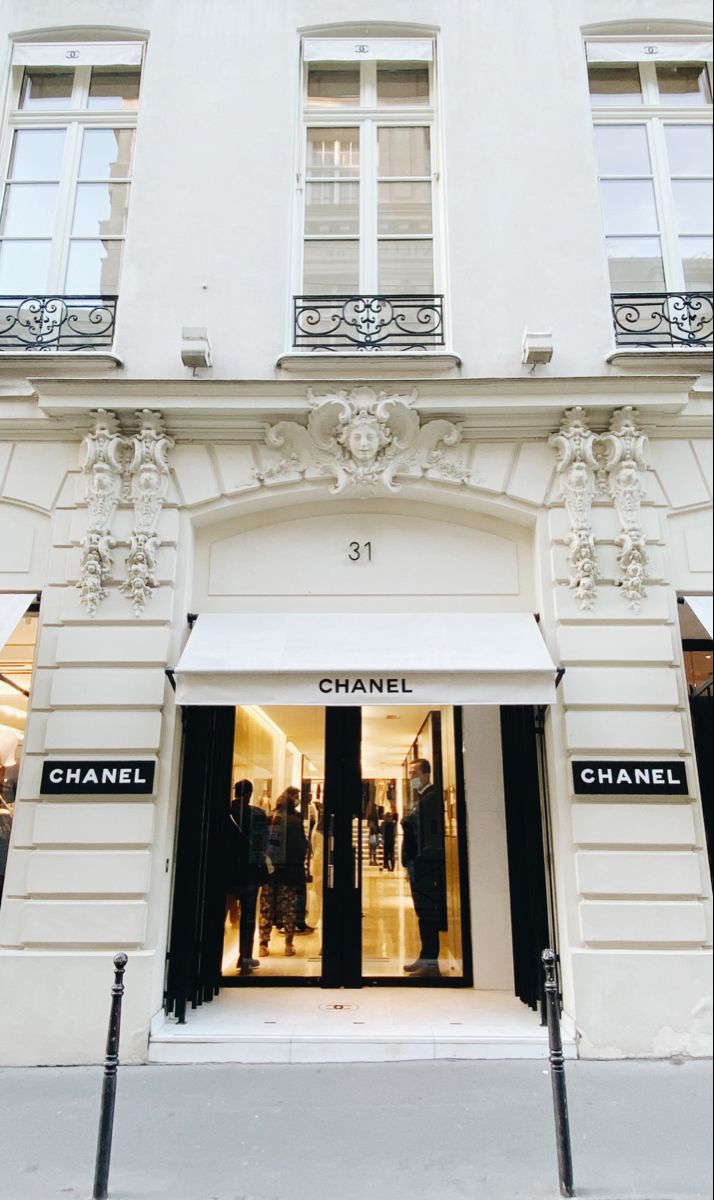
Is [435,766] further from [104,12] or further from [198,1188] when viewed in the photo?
[104,12]

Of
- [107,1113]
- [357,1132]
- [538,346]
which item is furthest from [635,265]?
[107,1113]

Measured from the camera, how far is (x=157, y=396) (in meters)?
7.45

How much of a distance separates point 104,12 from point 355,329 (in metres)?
5.30

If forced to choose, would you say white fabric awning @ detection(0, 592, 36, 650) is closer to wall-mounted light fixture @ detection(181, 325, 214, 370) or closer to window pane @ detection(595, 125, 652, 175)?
wall-mounted light fixture @ detection(181, 325, 214, 370)

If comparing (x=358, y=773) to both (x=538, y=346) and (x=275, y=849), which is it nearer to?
(x=275, y=849)

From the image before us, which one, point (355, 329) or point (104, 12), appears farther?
point (104, 12)

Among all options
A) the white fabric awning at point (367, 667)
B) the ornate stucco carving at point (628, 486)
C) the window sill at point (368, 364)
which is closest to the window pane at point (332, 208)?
the window sill at point (368, 364)

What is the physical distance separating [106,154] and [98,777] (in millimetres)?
7354

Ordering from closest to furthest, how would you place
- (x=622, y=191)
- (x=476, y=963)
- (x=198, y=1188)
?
(x=198, y=1188) → (x=476, y=963) → (x=622, y=191)

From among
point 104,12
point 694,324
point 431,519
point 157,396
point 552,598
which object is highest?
→ point 104,12

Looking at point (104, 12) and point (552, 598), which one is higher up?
point (104, 12)

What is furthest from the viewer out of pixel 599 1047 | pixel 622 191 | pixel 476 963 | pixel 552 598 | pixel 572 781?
pixel 622 191

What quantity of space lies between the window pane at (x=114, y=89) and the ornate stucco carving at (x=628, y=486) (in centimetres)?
703

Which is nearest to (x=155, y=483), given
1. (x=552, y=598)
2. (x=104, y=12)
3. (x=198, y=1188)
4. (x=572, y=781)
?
(x=552, y=598)
